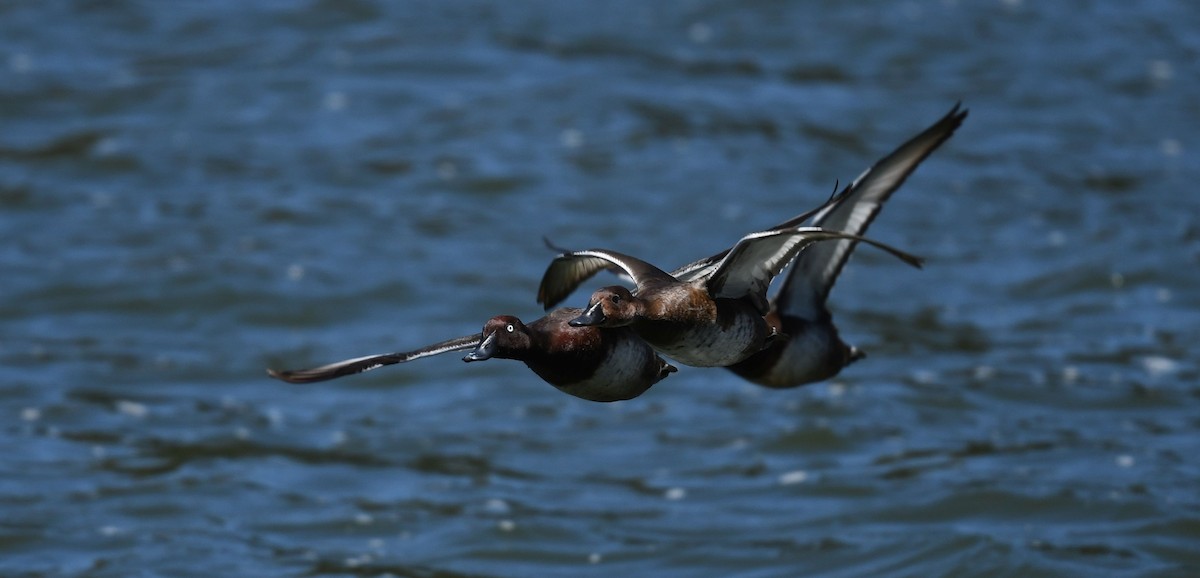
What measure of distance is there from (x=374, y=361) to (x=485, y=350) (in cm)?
89

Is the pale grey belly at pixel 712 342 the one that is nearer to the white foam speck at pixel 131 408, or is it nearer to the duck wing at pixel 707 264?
the duck wing at pixel 707 264

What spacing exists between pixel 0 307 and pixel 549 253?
230 inches

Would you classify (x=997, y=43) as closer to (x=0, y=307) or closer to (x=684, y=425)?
(x=684, y=425)

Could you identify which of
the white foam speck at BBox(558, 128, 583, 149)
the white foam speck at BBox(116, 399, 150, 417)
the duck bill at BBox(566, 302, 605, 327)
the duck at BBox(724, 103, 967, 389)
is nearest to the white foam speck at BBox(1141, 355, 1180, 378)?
the white foam speck at BBox(558, 128, 583, 149)

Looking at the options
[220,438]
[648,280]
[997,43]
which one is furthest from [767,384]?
[997,43]

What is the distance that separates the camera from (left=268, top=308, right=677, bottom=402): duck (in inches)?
234

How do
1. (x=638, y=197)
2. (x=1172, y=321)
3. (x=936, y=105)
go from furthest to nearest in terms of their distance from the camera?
(x=936, y=105) → (x=638, y=197) → (x=1172, y=321)

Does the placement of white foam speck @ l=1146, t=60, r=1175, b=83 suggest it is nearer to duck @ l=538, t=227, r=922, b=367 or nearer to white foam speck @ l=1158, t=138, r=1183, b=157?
white foam speck @ l=1158, t=138, r=1183, b=157

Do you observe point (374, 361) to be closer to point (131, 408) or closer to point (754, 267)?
point (754, 267)

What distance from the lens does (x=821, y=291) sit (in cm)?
794

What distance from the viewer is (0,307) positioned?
1728 centimetres

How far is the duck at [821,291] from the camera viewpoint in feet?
24.5

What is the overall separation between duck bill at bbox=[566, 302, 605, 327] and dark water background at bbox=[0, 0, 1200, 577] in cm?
657

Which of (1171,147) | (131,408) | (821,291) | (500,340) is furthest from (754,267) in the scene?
(1171,147)
